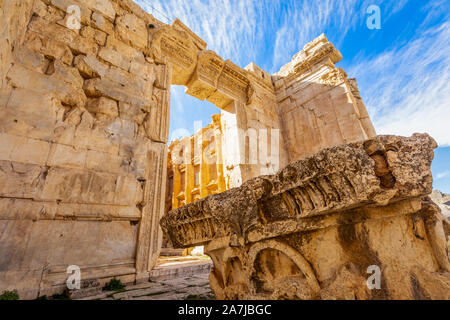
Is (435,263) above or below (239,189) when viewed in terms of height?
below

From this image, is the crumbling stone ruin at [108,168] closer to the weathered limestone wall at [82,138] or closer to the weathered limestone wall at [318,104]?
the weathered limestone wall at [82,138]

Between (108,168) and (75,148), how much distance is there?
0.53 meters

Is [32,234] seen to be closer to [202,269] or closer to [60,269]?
[60,269]

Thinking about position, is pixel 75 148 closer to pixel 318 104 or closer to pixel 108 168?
pixel 108 168

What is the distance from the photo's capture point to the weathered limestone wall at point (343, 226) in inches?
40.8

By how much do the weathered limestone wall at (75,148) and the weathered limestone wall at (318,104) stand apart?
4426mm

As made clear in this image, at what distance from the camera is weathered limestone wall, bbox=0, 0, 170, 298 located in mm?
2578

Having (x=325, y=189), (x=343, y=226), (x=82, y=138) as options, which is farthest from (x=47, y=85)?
(x=343, y=226)

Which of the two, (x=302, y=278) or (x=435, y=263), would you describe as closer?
(x=435, y=263)

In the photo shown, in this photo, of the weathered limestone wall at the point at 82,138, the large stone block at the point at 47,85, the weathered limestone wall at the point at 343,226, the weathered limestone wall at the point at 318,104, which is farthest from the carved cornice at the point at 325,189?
the weathered limestone wall at the point at 318,104

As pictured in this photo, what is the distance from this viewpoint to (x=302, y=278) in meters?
1.36
